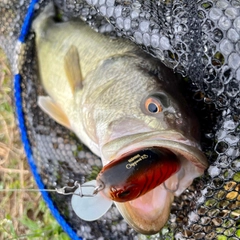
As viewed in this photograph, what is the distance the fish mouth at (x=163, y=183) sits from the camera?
1.73 m

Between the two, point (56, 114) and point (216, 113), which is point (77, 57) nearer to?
point (56, 114)

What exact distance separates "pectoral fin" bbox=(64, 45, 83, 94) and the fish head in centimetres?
24

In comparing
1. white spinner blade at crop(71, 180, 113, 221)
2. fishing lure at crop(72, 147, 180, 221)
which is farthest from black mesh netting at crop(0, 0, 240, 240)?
white spinner blade at crop(71, 180, 113, 221)

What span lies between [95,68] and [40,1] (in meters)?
0.62

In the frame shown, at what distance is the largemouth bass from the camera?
5.64 feet

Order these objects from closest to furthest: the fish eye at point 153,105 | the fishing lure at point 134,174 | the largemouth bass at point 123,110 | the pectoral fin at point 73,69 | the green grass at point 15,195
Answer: the fishing lure at point 134,174 → the largemouth bass at point 123,110 → the fish eye at point 153,105 → the pectoral fin at point 73,69 → the green grass at point 15,195

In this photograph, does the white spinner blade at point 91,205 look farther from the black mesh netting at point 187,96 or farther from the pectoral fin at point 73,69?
the pectoral fin at point 73,69

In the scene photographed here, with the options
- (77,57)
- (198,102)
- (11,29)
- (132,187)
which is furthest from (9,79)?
(132,187)

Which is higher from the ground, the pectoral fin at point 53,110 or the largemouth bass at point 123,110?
the largemouth bass at point 123,110

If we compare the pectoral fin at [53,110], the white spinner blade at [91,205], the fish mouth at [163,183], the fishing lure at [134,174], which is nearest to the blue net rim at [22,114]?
the pectoral fin at [53,110]

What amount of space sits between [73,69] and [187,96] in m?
0.72

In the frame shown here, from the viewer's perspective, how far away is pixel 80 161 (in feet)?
8.55

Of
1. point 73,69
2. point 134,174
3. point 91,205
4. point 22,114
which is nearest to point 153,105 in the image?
point 134,174

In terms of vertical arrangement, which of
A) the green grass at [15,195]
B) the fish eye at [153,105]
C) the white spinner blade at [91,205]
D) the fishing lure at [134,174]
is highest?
the fish eye at [153,105]
